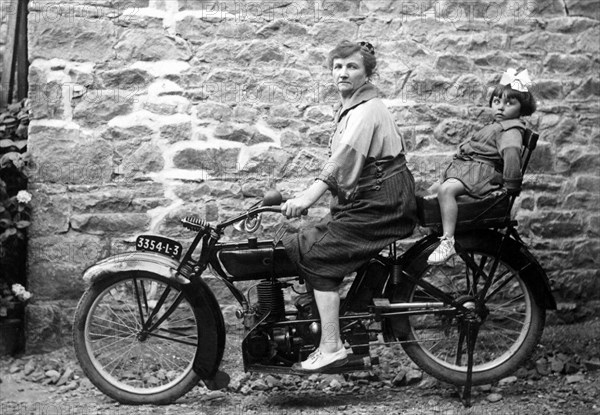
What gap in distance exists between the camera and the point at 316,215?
5320 mm

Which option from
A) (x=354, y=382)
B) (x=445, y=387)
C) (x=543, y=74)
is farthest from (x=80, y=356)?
(x=543, y=74)

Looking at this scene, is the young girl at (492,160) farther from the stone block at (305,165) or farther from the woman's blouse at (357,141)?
the stone block at (305,165)

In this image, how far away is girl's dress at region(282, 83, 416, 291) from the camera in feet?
13.9

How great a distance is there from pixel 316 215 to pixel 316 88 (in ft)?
2.78

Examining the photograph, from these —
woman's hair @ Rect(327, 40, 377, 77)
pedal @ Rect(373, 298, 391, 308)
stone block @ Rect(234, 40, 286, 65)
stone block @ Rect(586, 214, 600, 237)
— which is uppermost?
stone block @ Rect(234, 40, 286, 65)

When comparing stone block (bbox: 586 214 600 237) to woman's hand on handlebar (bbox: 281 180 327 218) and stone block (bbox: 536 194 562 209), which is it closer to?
stone block (bbox: 536 194 562 209)

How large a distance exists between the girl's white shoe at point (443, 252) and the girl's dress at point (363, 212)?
22cm

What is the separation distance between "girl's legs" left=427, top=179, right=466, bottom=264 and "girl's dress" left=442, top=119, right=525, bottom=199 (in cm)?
9

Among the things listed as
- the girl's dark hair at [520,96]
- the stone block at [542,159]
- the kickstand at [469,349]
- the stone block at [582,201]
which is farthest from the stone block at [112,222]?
the stone block at [582,201]

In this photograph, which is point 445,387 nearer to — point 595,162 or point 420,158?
point 420,158

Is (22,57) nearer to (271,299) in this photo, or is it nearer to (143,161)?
(143,161)

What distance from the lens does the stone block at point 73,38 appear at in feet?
17.0

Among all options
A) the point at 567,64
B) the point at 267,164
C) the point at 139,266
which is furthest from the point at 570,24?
the point at 139,266

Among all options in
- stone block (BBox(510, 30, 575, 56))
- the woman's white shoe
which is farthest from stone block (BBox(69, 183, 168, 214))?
stone block (BBox(510, 30, 575, 56))
